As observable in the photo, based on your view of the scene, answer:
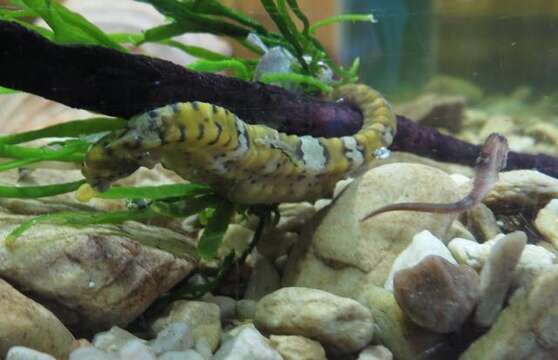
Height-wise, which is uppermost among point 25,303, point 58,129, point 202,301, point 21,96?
point 58,129

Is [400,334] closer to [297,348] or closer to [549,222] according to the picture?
[297,348]

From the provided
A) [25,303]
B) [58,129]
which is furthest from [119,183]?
[25,303]

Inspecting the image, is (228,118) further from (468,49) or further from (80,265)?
(468,49)

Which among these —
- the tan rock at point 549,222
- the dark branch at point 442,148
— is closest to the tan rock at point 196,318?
the tan rock at point 549,222

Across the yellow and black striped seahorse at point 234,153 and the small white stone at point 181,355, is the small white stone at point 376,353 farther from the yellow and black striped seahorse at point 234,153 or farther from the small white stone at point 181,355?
the yellow and black striped seahorse at point 234,153

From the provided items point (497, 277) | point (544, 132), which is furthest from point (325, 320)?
point (544, 132)

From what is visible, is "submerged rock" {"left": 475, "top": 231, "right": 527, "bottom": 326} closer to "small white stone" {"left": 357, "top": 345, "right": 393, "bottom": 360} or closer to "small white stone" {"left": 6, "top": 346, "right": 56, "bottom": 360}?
"small white stone" {"left": 357, "top": 345, "right": 393, "bottom": 360}

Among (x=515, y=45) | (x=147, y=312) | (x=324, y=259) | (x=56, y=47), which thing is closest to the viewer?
(x=56, y=47)
